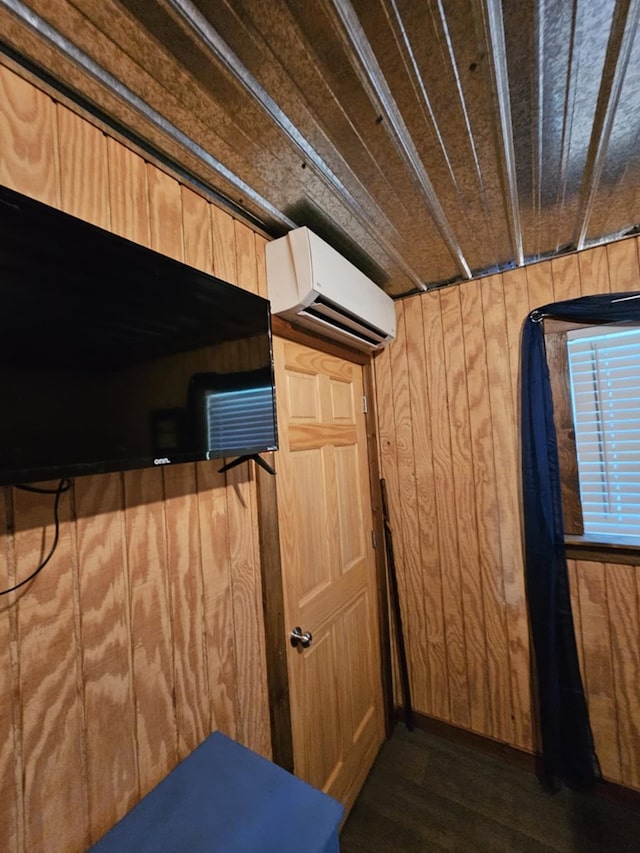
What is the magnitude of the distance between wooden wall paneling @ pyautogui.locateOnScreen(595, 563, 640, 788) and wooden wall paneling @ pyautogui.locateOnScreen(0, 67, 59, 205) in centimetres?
233

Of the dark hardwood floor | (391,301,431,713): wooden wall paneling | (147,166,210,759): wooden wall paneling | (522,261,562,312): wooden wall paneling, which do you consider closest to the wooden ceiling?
(147,166,210,759): wooden wall paneling

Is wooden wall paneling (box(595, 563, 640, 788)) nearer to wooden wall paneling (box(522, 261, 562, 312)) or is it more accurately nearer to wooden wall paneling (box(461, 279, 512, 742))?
wooden wall paneling (box(461, 279, 512, 742))

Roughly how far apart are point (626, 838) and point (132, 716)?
1.97 metres

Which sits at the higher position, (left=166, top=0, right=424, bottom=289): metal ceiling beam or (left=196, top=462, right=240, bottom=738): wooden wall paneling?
(left=166, top=0, right=424, bottom=289): metal ceiling beam

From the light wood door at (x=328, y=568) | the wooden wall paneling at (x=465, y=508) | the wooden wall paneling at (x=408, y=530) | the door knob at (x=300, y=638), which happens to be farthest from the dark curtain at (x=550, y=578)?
the door knob at (x=300, y=638)

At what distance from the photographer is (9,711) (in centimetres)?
64

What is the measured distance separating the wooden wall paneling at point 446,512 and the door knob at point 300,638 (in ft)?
2.95

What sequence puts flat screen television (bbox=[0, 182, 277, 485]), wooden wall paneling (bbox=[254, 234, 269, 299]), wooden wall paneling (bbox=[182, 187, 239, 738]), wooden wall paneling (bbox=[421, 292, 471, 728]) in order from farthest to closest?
1. wooden wall paneling (bbox=[421, 292, 471, 728])
2. wooden wall paneling (bbox=[254, 234, 269, 299])
3. wooden wall paneling (bbox=[182, 187, 239, 738])
4. flat screen television (bbox=[0, 182, 277, 485])

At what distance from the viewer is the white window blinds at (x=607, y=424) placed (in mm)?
1505

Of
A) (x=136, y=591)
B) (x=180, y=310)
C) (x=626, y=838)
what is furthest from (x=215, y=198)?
(x=626, y=838)

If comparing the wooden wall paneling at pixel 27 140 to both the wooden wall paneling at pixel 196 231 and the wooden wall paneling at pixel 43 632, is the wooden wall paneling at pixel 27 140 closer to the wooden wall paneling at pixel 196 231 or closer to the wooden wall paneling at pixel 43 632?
the wooden wall paneling at pixel 43 632

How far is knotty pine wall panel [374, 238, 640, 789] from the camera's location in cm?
152

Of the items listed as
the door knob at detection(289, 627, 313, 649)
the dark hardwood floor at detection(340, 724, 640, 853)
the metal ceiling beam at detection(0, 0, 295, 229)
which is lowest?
the dark hardwood floor at detection(340, 724, 640, 853)

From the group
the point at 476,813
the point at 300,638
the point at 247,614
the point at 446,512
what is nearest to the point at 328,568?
the point at 300,638
